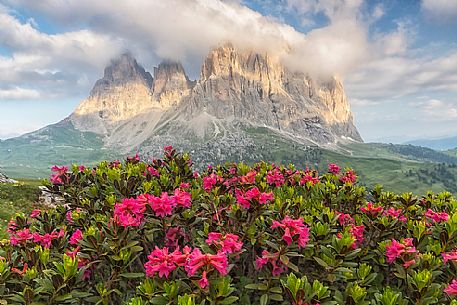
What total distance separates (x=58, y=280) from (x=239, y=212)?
2945mm

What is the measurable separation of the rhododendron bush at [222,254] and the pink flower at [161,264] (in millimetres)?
13

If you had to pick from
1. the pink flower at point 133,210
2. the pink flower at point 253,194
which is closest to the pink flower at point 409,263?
the pink flower at point 253,194

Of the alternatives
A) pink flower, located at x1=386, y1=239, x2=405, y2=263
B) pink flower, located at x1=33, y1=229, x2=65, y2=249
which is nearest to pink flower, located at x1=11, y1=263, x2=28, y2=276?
pink flower, located at x1=33, y1=229, x2=65, y2=249

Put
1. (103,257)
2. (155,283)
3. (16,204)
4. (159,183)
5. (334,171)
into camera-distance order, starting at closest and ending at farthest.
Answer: (155,283) < (103,257) < (159,183) < (334,171) < (16,204)

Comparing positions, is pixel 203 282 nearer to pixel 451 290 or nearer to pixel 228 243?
pixel 228 243

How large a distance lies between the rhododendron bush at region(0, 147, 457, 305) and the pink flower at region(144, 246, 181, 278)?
13 millimetres

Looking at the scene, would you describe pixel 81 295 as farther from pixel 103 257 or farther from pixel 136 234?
pixel 136 234

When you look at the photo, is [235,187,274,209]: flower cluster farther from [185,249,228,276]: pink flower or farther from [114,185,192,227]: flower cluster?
[185,249,228,276]: pink flower

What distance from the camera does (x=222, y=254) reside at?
14.0 ft

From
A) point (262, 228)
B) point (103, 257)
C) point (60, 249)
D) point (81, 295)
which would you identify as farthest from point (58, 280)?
point (262, 228)

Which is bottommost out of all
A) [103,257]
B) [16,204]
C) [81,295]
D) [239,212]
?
[16,204]

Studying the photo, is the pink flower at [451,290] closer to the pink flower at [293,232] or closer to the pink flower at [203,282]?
the pink flower at [293,232]

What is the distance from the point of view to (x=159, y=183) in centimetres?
822

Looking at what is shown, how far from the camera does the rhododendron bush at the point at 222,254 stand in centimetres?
445
